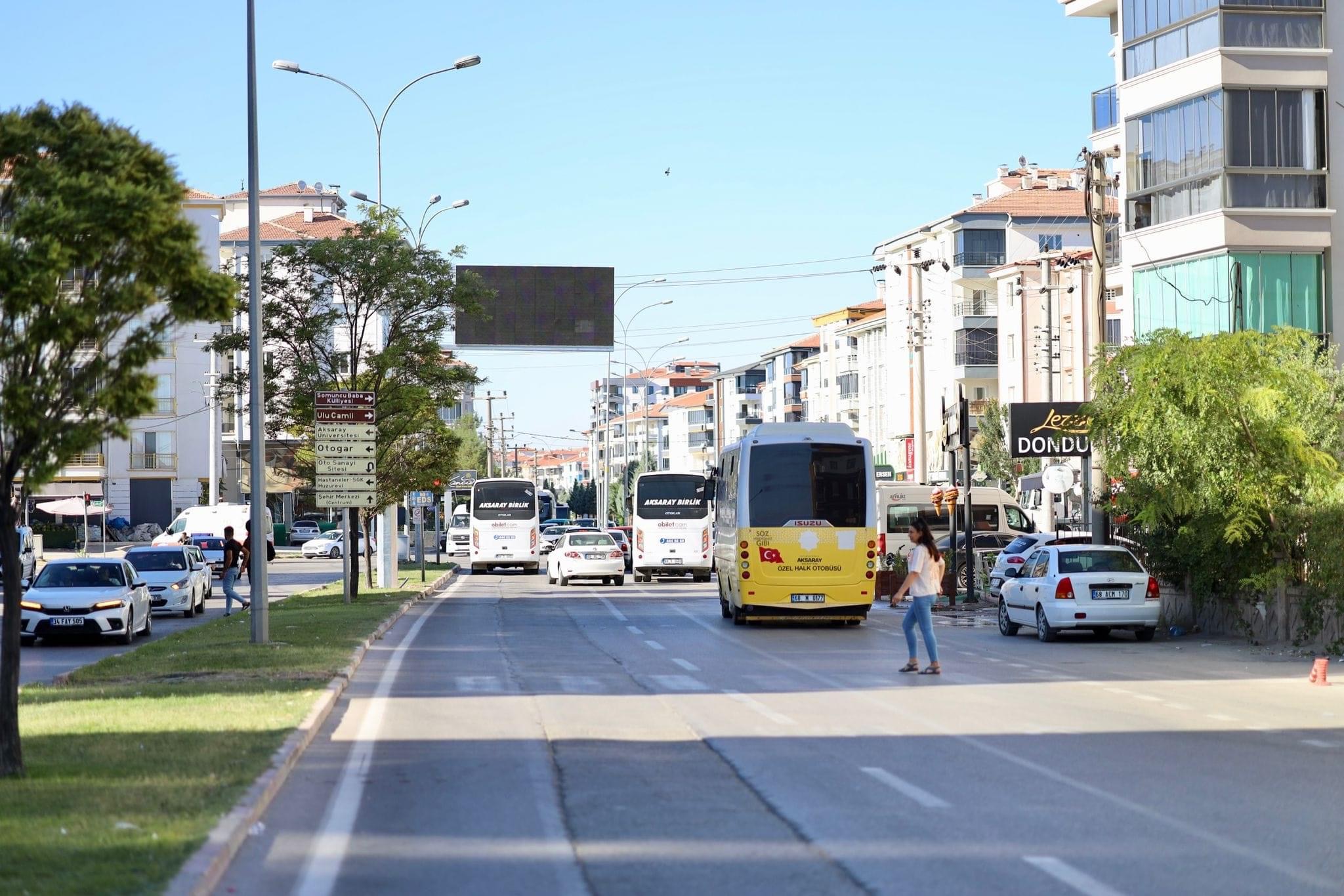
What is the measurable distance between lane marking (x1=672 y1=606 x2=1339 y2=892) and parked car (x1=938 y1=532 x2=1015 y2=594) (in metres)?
21.4

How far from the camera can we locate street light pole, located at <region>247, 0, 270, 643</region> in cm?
2341

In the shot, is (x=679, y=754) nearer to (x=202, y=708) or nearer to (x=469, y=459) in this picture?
(x=202, y=708)

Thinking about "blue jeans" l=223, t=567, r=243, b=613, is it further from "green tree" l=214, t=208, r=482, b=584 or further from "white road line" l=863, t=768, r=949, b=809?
"white road line" l=863, t=768, r=949, b=809

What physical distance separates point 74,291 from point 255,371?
1199cm

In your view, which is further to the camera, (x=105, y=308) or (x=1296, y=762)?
(x=1296, y=762)

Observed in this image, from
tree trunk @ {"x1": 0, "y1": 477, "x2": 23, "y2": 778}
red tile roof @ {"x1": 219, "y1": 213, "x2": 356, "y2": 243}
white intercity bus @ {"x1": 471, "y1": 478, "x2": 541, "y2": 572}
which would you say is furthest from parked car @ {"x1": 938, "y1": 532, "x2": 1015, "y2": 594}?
red tile roof @ {"x1": 219, "y1": 213, "x2": 356, "y2": 243}

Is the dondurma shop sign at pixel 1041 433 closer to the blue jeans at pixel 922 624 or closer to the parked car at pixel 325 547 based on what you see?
the blue jeans at pixel 922 624

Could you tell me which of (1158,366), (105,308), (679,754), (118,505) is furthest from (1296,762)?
(118,505)

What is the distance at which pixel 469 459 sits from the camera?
13762cm

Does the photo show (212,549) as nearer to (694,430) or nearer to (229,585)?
(229,585)

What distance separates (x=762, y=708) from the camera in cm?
1647

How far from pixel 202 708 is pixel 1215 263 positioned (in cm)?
2665

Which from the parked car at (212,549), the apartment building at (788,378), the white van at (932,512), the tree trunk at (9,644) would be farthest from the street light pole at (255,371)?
the apartment building at (788,378)

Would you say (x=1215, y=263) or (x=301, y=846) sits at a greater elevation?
(x=1215, y=263)
